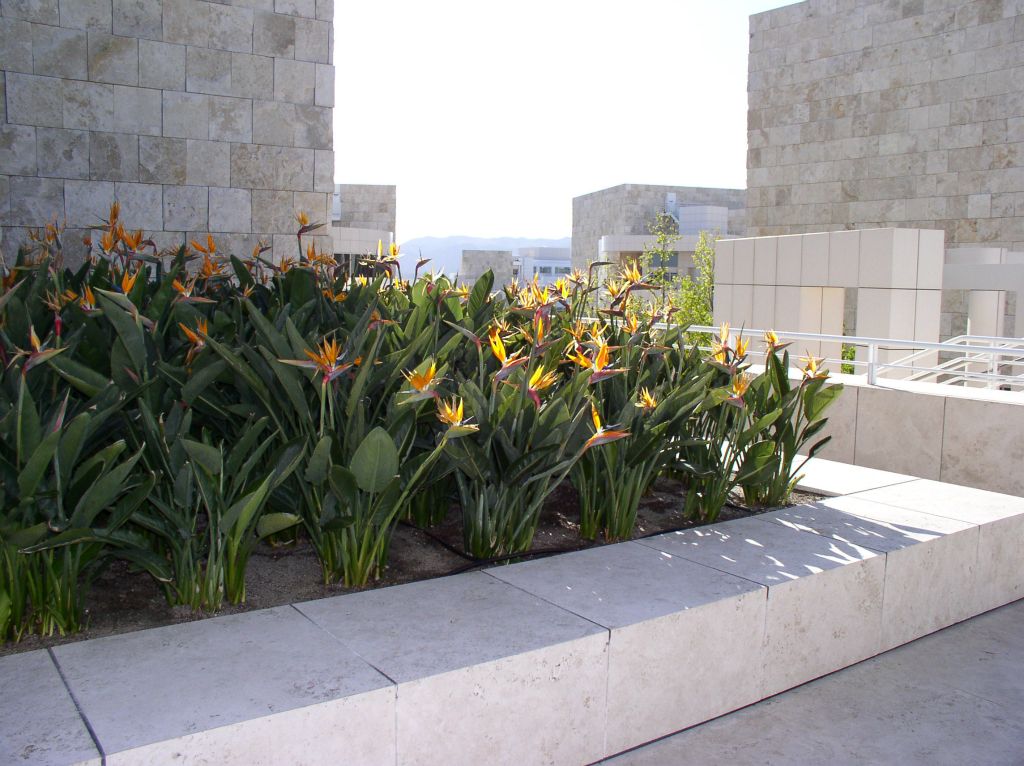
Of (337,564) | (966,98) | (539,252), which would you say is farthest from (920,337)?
(539,252)

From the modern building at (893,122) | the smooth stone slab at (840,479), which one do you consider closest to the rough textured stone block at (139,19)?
the smooth stone slab at (840,479)

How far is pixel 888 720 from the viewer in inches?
103

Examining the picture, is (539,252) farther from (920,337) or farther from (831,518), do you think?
(831,518)

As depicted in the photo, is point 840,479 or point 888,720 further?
point 840,479

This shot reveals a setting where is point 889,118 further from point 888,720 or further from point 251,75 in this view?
point 888,720

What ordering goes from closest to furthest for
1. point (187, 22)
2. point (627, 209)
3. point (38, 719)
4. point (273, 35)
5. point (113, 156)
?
point (38, 719) < point (113, 156) < point (187, 22) < point (273, 35) < point (627, 209)

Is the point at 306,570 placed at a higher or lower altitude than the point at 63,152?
lower

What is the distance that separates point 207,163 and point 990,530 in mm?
5543

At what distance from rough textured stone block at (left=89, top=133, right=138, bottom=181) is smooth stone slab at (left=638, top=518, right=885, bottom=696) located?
194 inches

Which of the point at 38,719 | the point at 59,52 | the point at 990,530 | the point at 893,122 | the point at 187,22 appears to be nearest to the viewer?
the point at 38,719

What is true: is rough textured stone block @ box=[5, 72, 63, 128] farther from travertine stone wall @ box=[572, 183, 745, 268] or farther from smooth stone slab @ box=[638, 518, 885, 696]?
travertine stone wall @ box=[572, 183, 745, 268]

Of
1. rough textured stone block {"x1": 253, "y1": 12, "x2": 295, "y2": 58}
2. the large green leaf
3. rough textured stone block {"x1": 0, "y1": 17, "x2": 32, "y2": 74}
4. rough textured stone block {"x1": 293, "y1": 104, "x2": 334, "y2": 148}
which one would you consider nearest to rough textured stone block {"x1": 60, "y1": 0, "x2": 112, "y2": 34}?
rough textured stone block {"x1": 0, "y1": 17, "x2": 32, "y2": 74}

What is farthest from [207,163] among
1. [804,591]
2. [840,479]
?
[804,591]

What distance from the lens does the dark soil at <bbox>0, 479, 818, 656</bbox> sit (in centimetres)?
244
